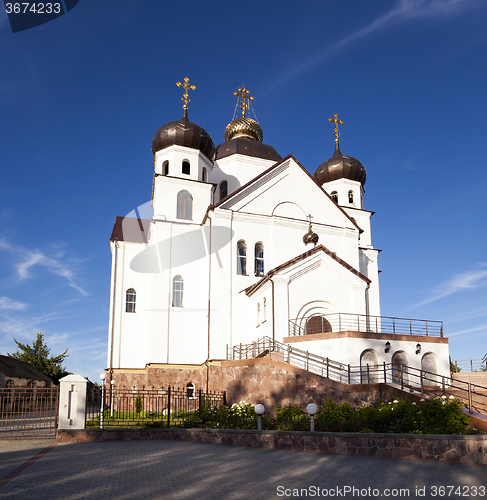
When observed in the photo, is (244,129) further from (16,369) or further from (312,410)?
(312,410)

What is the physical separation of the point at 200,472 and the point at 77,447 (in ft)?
17.1

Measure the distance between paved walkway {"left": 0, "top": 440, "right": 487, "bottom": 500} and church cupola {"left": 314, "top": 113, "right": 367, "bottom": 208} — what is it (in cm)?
2259

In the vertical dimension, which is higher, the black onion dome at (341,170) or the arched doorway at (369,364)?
the black onion dome at (341,170)

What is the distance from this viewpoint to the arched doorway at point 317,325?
22727 millimetres

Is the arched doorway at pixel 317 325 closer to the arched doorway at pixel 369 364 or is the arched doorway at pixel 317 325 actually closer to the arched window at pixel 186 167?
the arched doorway at pixel 369 364

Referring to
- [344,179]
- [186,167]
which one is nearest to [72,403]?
[186,167]

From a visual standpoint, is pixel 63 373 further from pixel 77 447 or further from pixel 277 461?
pixel 277 461

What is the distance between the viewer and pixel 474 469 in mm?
10109

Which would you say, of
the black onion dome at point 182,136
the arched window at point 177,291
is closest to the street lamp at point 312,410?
the arched window at point 177,291

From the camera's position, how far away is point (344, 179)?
1275 inches

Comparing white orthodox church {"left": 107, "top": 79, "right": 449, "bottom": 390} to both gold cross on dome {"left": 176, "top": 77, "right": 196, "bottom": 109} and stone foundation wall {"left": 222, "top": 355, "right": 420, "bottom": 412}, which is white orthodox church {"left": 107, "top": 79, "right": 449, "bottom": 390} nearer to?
gold cross on dome {"left": 176, "top": 77, "right": 196, "bottom": 109}

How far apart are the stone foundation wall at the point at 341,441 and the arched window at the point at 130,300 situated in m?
13.0

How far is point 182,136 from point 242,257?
7.74m

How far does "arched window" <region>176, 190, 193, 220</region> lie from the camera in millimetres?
26281
